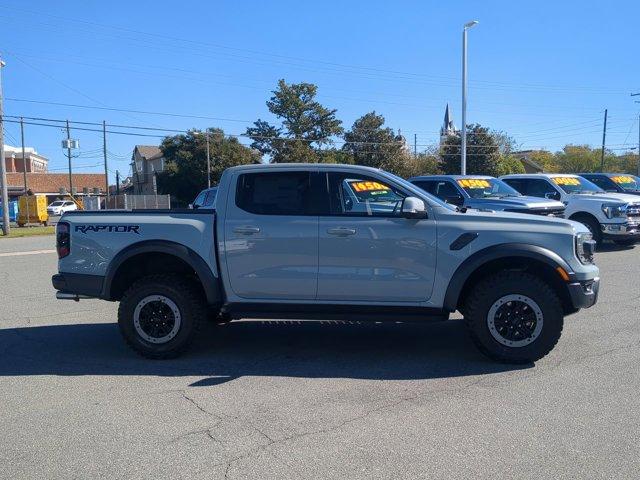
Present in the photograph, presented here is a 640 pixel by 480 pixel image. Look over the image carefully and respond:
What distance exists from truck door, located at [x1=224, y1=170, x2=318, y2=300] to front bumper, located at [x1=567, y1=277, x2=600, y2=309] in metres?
2.43

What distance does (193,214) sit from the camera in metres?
5.79

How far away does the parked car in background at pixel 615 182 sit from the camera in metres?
18.1

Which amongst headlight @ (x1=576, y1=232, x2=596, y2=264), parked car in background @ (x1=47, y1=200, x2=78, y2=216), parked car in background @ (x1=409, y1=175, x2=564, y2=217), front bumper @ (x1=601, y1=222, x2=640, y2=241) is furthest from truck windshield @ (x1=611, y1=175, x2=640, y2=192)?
parked car in background @ (x1=47, y1=200, x2=78, y2=216)

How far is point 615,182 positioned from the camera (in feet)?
59.7

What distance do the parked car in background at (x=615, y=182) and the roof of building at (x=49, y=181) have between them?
73214 mm

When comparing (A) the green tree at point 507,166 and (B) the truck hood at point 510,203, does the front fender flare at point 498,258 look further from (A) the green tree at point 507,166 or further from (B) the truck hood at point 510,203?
(A) the green tree at point 507,166

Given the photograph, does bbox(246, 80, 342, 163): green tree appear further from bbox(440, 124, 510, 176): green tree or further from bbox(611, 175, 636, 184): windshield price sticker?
bbox(611, 175, 636, 184): windshield price sticker

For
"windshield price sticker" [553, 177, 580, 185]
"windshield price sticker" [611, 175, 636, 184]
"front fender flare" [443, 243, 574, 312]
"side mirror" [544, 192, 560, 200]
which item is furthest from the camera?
"windshield price sticker" [611, 175, 636, 184]

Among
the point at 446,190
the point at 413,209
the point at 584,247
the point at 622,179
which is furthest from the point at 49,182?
the point at 584,247

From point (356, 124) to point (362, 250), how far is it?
56.6 metres

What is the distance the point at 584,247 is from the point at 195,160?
190 ft

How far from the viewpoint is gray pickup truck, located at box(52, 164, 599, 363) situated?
212 inches

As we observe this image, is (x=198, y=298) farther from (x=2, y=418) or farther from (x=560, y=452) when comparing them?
(x=560, y=452)

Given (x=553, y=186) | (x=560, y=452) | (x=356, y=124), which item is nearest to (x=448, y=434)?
(x=560, y=452)
